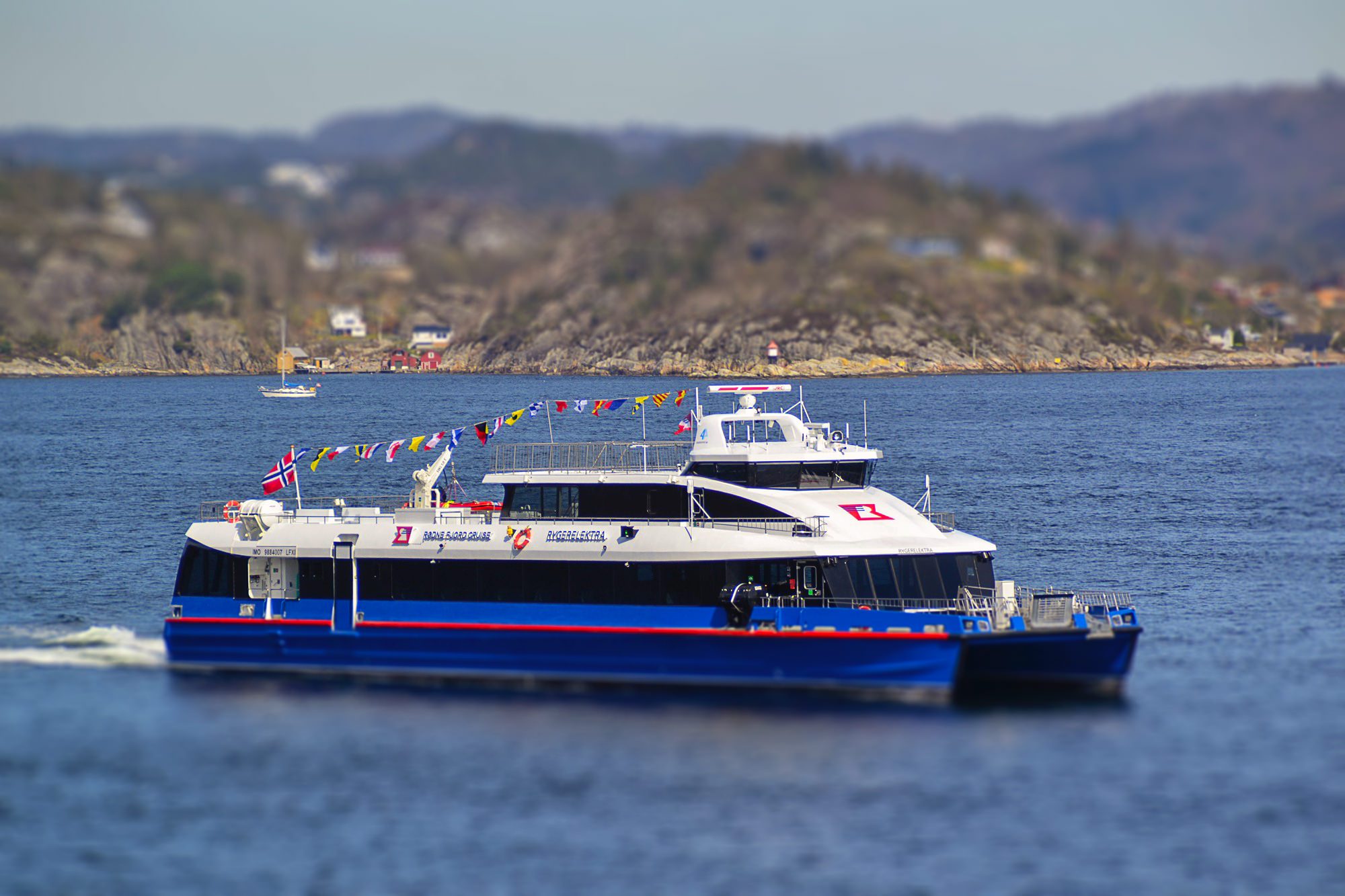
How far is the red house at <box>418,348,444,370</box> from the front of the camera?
116 metres

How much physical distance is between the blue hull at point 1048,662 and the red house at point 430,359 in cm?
8600

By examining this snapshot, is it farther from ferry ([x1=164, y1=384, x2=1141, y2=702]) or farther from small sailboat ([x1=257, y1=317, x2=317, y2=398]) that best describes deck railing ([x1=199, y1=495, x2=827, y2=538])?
small sailboat ([x1=257, y1=317, x2=317, y2=398])

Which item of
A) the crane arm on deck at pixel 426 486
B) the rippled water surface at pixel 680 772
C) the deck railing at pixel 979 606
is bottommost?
the rippled water surface at pixel 680 772

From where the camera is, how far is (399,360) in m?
115

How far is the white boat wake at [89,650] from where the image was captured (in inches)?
1438

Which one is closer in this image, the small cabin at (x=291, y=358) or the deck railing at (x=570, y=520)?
the deck railing at (x=570, y=520)

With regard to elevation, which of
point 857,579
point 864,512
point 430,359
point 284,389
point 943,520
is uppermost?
point 430,359

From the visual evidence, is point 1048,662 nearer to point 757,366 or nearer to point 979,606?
point 979,606

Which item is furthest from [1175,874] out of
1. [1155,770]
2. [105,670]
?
[105,670]

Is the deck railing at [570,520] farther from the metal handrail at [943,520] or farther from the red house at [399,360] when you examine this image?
the red house at [399,360]

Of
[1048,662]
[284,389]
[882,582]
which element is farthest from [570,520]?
[284,389]

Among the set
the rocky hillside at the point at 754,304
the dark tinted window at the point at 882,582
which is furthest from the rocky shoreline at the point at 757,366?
the dark tinted window at the point at 882,582

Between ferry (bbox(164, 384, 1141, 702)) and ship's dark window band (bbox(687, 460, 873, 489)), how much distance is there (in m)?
0.05

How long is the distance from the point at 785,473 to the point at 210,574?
528 inches
